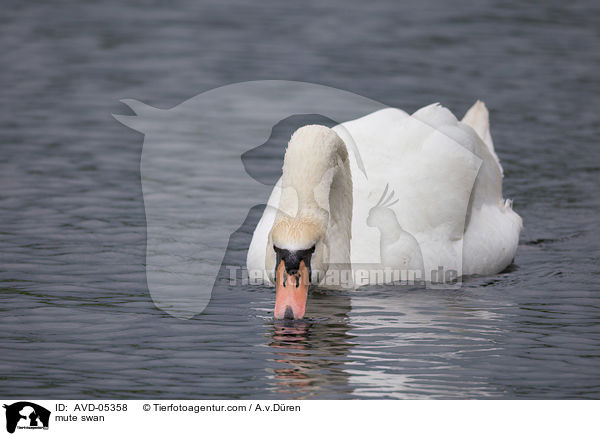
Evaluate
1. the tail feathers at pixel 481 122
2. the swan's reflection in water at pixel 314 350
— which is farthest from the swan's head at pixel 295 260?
the tail feathers at pixel 481 122

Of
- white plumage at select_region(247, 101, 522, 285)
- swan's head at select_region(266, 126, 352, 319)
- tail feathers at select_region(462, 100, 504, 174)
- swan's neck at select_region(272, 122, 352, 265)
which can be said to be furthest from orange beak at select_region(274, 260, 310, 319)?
tail feathers at select_region(462, 100, 504, 174)

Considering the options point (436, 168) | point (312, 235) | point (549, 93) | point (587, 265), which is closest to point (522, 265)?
point (587, 265)

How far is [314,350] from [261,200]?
471 cm

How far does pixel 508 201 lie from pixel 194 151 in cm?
433

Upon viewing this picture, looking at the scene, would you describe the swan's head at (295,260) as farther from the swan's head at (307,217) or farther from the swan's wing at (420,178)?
the swan's wing at (420,178)

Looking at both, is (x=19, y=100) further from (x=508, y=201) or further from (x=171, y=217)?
(x=508, y=201)

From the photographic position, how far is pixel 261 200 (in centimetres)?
1354

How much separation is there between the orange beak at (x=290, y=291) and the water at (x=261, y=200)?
27 centimetres

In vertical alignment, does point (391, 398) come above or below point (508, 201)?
below

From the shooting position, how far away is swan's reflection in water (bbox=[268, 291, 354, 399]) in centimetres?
827
